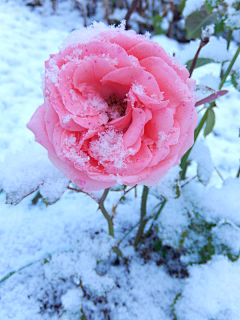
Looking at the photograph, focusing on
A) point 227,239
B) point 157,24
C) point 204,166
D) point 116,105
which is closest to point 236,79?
point 204,166

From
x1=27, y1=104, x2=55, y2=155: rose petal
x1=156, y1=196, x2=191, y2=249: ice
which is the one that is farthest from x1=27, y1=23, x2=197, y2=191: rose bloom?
x1=156, y1=196, x2=191, y2=249: ice

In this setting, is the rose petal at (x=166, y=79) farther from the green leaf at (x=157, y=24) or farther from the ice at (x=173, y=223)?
the green leaf at (x=157, y=24)

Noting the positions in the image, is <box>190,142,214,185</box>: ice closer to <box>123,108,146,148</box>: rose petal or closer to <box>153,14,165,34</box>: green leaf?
<box>123,108,146,148</box>: rose petal

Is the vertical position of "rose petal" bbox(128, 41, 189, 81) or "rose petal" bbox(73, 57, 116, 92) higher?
"rose petal" bbox(128, 41, 189, 81)

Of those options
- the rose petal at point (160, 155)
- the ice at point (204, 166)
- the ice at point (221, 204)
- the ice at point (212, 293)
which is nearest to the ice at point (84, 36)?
the rose petal at point (160, 155)

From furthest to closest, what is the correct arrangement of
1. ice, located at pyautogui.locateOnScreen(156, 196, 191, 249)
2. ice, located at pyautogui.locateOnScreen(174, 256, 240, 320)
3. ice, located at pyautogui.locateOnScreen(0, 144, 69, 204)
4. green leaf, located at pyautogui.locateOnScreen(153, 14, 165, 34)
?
green leaf, located at pyautogui.locateOnScreen(153, 14, 165, 34), ice, located at pyautogui.locateOnScreen(156, 196, 191, 249), ice, located at pyautogui.locateOnScreen(174, 256, 240, 320), ice, located at pyautogui.locateOnScreen(0, 144, 69, 204)

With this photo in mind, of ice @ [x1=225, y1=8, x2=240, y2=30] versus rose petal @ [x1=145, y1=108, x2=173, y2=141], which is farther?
ice @ [x1=225, y1=8, x2=240, y2=30]

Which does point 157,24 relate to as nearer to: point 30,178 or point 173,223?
point 173,223
